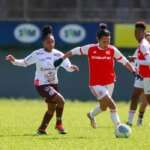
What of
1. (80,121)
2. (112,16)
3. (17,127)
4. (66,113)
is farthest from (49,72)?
(112,16)

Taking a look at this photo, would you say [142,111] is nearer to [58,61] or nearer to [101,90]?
[101,90]

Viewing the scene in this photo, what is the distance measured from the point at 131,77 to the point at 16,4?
6.56 metres

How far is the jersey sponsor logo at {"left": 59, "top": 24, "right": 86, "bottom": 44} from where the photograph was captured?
34.1m

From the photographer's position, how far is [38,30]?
34.0 meters

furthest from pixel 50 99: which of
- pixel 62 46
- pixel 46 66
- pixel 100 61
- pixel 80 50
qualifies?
pixel 62 46

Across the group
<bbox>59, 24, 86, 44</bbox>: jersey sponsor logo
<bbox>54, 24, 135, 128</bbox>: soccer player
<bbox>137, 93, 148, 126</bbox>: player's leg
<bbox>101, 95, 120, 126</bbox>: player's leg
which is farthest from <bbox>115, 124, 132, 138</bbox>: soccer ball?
<bbox>59, 24, 86, 44</bbox>: jersey sponsor logo

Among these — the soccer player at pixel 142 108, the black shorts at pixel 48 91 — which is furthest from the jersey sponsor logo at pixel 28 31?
the black shorts at pixel 48 91

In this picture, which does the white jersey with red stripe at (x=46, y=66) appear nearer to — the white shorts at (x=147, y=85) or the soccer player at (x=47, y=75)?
the soccer player at (x=47, y=75)

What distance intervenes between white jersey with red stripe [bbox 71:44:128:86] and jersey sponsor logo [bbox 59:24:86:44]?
17369mm

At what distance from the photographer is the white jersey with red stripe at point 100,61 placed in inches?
656

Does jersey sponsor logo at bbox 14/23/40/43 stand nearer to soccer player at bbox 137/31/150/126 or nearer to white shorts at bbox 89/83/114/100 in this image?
soccer player at bbox 137/31/150/126

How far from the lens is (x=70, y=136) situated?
16078mm

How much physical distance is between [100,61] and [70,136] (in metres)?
1.70

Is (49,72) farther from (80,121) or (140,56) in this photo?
(80,121)
